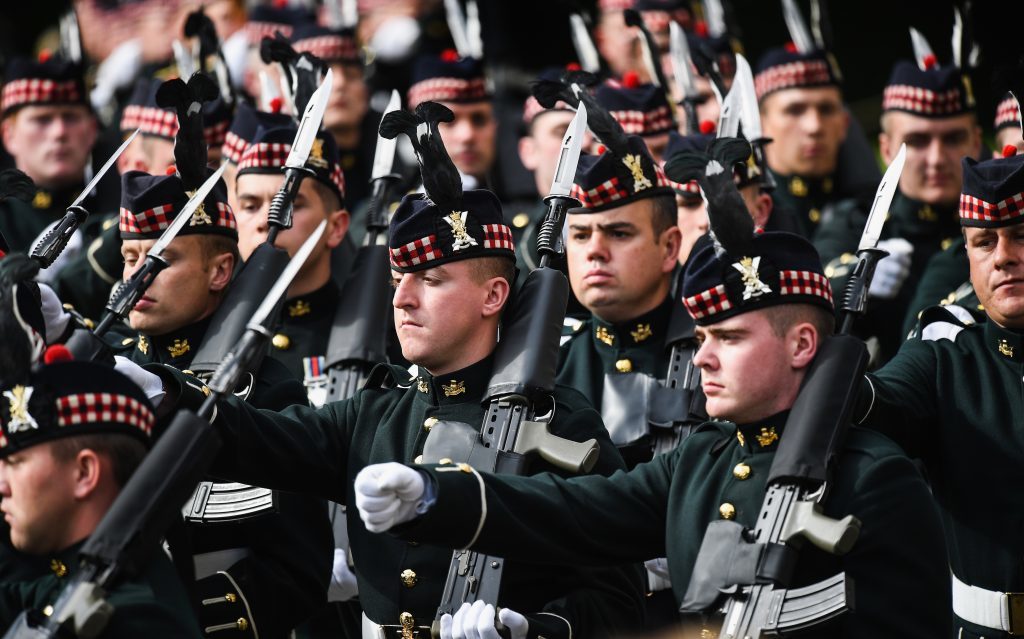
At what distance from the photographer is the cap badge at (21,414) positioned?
16.5ft

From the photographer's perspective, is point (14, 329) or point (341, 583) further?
point (341, 583)

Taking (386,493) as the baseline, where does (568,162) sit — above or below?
above

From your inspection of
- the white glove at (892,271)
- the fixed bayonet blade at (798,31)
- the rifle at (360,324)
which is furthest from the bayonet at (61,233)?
the fixed bayonet blade at (798,31)

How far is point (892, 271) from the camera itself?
8.48 m

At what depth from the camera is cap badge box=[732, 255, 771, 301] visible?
18.1 feet

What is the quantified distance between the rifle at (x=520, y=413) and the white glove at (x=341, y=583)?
4.11 feet

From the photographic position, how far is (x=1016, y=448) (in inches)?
244

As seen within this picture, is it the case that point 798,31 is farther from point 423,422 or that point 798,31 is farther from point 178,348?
point 423,422

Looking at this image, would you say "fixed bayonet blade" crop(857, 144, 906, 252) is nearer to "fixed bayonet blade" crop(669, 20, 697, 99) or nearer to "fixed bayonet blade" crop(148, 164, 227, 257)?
"fixed bayonet blade" crop(148, 164, 227, 257)

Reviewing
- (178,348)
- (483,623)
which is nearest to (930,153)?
(178,348)

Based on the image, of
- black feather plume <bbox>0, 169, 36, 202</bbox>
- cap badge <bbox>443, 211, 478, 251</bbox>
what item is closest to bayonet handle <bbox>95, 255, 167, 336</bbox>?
black feather plume <bbox>0, 169, 36, 202</bbox>

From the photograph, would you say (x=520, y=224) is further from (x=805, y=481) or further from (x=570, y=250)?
(x=805, y=481)

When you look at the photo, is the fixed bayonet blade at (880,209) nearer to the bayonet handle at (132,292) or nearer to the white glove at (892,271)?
the white glove at (892,271)

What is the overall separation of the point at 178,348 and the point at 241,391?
55 cm
